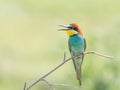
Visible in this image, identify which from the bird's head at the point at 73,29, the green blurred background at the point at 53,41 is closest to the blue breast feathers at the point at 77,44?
the bird's head at the point at 73,29

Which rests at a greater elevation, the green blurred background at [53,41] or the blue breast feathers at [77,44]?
the blue breast feathers at [77,44]

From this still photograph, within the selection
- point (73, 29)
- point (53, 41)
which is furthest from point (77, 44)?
point (53, 41)

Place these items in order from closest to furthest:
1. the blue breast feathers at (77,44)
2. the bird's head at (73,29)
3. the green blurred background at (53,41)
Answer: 1. the bird's head at (73,29)
2. the blue breast feathers at (77,44)
3. the green blurred background at (53,41)

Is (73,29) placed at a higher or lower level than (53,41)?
higher

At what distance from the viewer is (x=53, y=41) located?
10.4 metres

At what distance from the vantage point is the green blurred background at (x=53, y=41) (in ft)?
22.7

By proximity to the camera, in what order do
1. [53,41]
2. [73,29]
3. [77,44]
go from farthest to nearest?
[53,41], [77,44], [73,29]

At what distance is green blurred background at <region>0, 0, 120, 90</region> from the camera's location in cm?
693

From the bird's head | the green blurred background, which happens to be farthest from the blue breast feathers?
the green blurred background

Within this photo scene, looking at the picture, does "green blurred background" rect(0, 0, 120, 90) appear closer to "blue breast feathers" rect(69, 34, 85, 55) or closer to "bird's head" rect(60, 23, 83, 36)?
"blue breast feathers" rect(69, 34, 85, 55)

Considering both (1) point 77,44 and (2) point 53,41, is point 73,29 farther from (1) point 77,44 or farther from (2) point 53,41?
(2) point 53,41

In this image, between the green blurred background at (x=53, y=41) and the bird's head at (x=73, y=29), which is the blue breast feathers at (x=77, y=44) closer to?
the bird's head at (x=73, y=29)

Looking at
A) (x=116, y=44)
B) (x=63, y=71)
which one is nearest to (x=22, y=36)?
(x=63, y=71)

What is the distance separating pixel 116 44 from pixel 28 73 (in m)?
1.65
